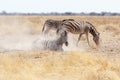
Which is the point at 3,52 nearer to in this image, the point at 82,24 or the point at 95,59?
the point at 95,59

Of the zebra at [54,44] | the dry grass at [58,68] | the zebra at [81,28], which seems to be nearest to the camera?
the dry grass at [58,68]

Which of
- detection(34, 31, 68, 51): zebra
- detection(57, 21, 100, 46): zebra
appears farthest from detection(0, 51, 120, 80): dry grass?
detection(57, 21, 100, 46): zebra

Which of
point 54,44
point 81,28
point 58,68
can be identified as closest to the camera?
point 58,68

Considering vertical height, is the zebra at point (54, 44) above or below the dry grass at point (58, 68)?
below

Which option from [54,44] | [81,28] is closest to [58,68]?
[54,44]

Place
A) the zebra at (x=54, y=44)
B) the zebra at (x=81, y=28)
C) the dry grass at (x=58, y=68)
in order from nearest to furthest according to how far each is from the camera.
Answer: the dry grass at (x=58, y=68) < the zebra at (x=54, y=44) < the zebra at (x=81, y=28)

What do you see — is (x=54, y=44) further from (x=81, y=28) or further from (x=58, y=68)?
(x=58, y=68)

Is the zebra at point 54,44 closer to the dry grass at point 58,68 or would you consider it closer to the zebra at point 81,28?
the dry grass at point 58,68

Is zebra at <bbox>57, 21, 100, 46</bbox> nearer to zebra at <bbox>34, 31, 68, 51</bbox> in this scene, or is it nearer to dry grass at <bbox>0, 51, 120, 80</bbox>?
zebra at <bbox>34, 31, 68, 51</bbox>

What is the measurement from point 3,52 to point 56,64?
457cm

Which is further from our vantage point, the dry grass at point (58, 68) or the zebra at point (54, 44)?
the zebra at point (54, 44)

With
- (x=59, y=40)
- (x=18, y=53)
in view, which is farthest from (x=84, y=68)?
(x=59, y=40)

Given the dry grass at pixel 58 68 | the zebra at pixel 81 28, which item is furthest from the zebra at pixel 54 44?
the zebra at pixel 81 28

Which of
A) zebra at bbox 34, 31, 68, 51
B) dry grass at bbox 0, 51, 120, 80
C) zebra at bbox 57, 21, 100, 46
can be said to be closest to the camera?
dry grass at bbox 0, 51, 120, 80
